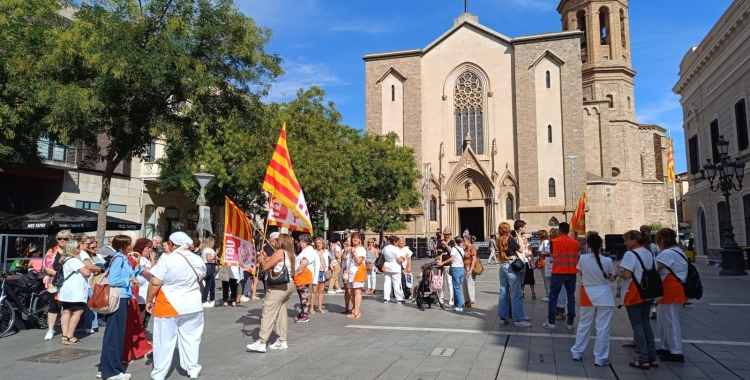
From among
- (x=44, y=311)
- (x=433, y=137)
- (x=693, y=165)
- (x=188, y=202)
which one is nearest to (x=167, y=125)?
(x=44, y=311)

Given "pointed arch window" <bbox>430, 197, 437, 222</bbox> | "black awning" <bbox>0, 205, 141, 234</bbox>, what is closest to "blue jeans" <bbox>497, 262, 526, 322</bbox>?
"black awning" <bbox>0, 205, 141, 234</bbox>

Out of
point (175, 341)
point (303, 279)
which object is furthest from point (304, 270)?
point (175, 341)

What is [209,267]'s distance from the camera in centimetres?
1194

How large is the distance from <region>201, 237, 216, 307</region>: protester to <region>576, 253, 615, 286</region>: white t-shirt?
8113 millimetres

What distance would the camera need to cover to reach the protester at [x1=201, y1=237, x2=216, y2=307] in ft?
38.4

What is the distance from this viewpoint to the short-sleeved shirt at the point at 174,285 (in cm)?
563

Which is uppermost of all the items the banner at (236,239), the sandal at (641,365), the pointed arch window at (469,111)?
the pointed arch window at (469,111)

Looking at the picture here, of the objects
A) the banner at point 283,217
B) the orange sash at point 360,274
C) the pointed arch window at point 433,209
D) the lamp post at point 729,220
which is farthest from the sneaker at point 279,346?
the pointed arch window at point 433,209

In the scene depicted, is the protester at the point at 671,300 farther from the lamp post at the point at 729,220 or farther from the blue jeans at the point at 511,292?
the lamp post at the point at 729,220

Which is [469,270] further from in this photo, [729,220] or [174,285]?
[729,220]

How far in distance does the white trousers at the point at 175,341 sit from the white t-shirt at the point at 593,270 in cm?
467

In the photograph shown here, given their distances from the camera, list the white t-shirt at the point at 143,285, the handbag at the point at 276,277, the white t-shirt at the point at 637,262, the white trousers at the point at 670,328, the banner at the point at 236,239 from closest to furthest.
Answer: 1. the white t-shirt at the point at 637,262
2. the white trousers at the point at 670,328
3. the handbag at the point at 276,277
4. the banner at the point at 236,239
5. the white t-shirt at the point at 143,285

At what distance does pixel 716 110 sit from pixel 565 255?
66.4 ft

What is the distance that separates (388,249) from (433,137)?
3084 cm
